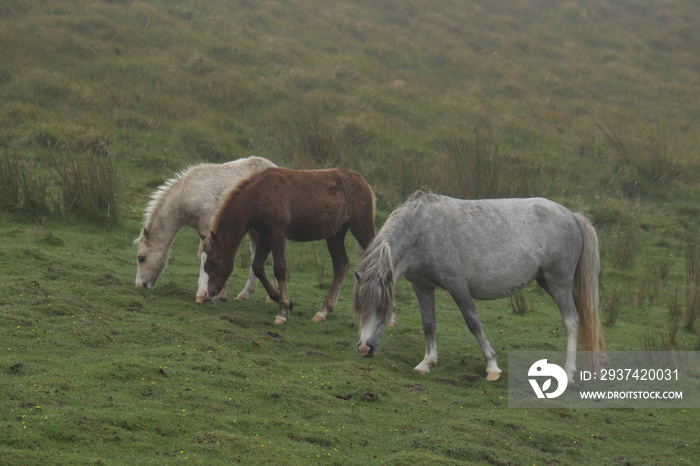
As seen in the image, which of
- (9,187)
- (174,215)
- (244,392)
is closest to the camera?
(244,392)

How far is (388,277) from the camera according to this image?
6.21 m

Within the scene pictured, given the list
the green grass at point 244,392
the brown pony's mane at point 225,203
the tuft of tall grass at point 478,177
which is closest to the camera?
the green grass at point 244,392

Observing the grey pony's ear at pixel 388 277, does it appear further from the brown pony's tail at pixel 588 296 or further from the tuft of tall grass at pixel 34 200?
the tuft of tall grass at pixel 34 200

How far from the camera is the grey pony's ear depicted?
618 cm

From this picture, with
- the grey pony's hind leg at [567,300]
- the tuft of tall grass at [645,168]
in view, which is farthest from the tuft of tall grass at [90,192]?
the tuft of tall grass at [645,168]

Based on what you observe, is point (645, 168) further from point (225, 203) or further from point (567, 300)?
point (225, 203)

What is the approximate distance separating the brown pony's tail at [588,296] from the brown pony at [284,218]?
2.84 metres

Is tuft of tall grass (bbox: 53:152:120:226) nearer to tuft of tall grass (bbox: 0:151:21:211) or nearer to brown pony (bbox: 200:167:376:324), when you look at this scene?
tuft of tall grass (bbox: 0:151:21:211)

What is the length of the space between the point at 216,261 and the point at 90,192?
449 centimetres

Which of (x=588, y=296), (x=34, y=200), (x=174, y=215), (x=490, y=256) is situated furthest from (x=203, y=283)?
(x=588, y=296)

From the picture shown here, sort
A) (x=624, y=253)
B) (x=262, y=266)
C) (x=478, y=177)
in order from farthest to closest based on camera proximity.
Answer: (x=478, y=177)
(x=624, y=253)
(x=262, y=266)

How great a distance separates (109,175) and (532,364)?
25.1 ft

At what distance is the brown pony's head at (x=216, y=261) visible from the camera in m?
7.79

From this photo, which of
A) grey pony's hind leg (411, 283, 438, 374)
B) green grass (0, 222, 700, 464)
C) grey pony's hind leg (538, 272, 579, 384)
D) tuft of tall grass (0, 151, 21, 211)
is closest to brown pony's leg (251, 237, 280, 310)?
green grass (0, 222, 700, 464)
